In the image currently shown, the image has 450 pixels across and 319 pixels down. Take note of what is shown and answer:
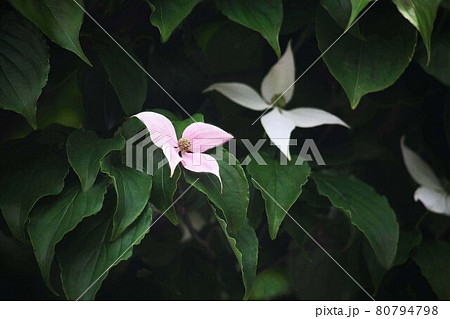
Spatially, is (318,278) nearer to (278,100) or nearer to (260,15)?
(278,100)

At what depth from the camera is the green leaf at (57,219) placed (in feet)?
1.97

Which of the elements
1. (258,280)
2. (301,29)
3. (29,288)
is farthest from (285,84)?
(29,288)

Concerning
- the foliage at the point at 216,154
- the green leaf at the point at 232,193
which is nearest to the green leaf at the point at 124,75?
the foliage at the point at 216,154

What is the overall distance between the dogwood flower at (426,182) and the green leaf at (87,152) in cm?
36

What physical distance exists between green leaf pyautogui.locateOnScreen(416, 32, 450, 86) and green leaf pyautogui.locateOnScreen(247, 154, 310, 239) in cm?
18

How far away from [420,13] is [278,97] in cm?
19

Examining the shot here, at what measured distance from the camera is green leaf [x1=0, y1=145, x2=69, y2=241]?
0.62m

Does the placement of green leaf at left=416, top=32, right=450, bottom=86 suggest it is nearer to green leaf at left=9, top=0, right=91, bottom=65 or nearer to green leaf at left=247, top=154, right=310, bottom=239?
green leaf at left=247, top=154, right=310, bottom=239

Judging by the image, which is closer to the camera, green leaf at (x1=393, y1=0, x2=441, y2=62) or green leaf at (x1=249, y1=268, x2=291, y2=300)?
green leaf at (x1=393, y1=0, x2=441, y2=62)

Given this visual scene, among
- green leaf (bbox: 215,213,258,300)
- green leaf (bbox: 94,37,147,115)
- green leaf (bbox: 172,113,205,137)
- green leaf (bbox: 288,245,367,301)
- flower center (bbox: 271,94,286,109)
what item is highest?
green leaf (bbox: 94,37,147,115)

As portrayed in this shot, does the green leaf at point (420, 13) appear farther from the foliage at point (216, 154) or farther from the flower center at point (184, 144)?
the flower center at point (184, 144)

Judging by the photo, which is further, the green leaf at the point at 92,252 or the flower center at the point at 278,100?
the flower center at the point at 278,100

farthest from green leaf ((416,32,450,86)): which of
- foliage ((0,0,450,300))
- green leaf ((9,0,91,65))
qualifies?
green leaf ((9,0,91,65))

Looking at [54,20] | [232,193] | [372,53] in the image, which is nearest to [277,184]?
[232,193]
